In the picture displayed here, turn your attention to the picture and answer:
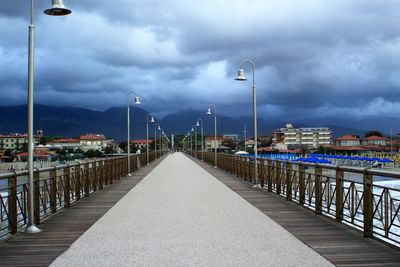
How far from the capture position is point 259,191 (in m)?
16.9

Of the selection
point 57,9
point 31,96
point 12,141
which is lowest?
point 12,141

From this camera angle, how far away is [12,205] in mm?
8211

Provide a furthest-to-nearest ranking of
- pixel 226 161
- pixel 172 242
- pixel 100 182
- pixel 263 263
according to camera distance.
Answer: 1. pixel 226 161
2. pixel 100 182
3. pixel 172 242
4. pixel 263 263

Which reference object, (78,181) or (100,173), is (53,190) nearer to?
(78,181)

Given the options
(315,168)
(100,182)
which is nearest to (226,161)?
(100,182)

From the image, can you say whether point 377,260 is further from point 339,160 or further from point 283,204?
point 339,160

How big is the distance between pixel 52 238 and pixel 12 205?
86 cm

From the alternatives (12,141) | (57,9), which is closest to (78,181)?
(57,9)

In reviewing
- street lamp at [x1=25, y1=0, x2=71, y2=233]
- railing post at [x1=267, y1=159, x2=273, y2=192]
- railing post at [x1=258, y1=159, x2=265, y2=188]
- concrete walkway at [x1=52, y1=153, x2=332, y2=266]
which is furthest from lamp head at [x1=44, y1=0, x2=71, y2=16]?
railing post at [x1=258, y1=159, x2=265, y2=188]

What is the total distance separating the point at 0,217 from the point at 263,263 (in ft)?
A: 13.8

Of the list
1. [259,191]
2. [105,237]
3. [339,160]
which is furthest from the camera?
[339,160]

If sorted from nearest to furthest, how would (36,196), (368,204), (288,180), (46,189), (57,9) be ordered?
(368,204), (57,9), (36,196), (46,189), (288,180)

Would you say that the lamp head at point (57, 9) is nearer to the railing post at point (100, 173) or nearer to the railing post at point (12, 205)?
the railing post at point (12, 205)

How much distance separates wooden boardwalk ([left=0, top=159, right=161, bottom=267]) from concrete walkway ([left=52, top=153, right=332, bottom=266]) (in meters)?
0.21
